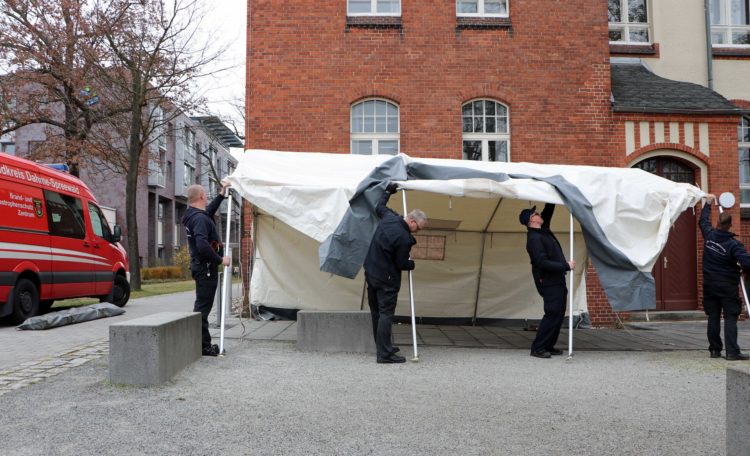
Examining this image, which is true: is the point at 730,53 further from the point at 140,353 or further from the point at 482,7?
the point at 140,353

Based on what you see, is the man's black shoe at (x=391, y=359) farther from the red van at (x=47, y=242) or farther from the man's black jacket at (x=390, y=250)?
the red van at (x=47, y=242)

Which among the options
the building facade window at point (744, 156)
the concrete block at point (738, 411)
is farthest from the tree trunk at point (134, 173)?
the concrete block at point (738, 411)

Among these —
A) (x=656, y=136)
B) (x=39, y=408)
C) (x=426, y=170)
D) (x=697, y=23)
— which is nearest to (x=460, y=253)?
(x=426, y=170)

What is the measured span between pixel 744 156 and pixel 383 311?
38.9ft

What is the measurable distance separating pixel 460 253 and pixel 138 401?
6.13 metres

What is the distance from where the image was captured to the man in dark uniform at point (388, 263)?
24.9ft

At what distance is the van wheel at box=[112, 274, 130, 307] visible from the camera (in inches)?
615

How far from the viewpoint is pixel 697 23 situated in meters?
15.1

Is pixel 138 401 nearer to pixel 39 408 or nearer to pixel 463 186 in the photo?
pixel 39 408

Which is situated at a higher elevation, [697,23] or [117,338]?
[697,23]

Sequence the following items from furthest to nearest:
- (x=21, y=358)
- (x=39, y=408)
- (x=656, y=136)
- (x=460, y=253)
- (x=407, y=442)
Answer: (x=656, y=136) < (x=460, y=253) < (x=21, y=358) < (x=39, y=408) < (x=407, y=442)

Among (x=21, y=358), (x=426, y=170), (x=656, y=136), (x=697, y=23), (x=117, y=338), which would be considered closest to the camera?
→ (x=117, y=338)

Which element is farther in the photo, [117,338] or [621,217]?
[621,217]

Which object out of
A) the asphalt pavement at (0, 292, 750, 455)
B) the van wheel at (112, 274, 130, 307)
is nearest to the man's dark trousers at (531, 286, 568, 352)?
the asphalt pavement at (0, 292, 750, 455)
